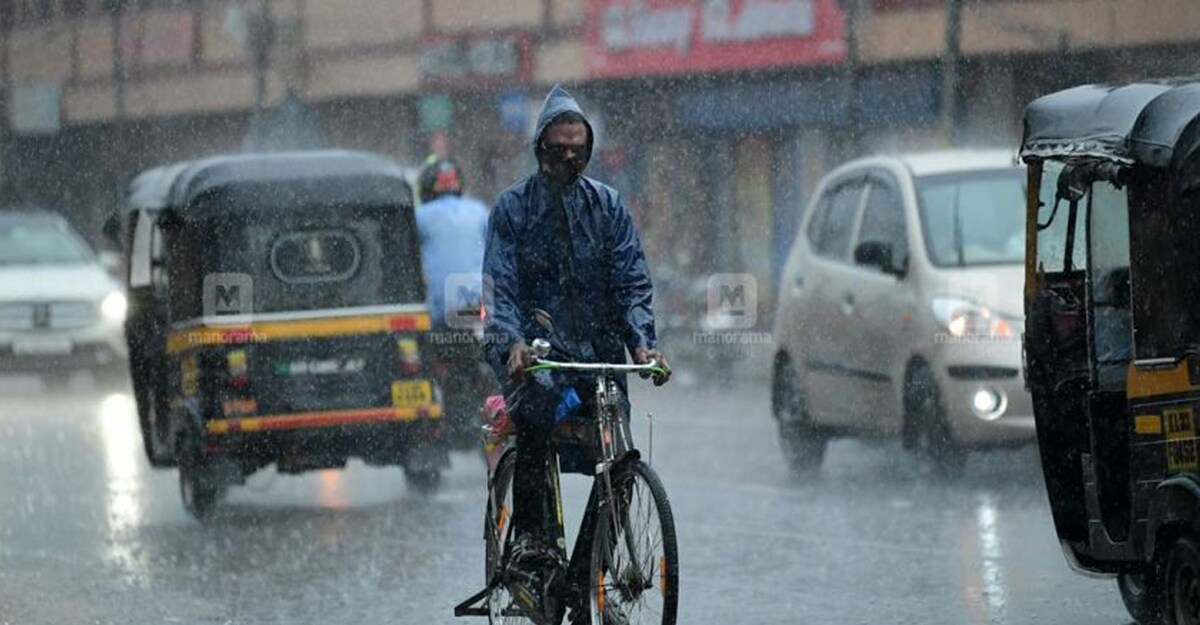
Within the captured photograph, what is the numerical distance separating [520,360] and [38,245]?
19134 millimetres

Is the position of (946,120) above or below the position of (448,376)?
above

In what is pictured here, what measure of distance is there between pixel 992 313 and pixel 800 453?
1747 millimetres

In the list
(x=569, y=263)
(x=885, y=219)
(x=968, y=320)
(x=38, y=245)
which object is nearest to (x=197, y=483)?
(x=968, y=320)

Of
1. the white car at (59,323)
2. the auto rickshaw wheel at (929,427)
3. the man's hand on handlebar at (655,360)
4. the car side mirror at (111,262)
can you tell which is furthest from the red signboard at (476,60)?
the man's hand on handlebar at (655,360)

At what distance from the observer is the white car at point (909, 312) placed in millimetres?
14234

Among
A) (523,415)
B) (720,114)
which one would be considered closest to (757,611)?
(523,415)

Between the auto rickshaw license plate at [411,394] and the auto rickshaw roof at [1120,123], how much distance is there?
5.94 m

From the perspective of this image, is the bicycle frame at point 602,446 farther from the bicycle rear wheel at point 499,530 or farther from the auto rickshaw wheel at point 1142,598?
the auto rickshaw wheel at point 1142,598

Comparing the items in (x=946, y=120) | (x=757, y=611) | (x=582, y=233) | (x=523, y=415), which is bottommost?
(x=757, y=611)

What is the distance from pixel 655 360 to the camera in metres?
7.78

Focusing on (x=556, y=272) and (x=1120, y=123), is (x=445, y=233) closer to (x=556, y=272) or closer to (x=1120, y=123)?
(x=556, y=272)

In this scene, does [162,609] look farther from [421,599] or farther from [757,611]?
[757,611]

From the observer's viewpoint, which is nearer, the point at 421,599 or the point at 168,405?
the point at 421,599

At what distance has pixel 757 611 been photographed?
31.8 feet
